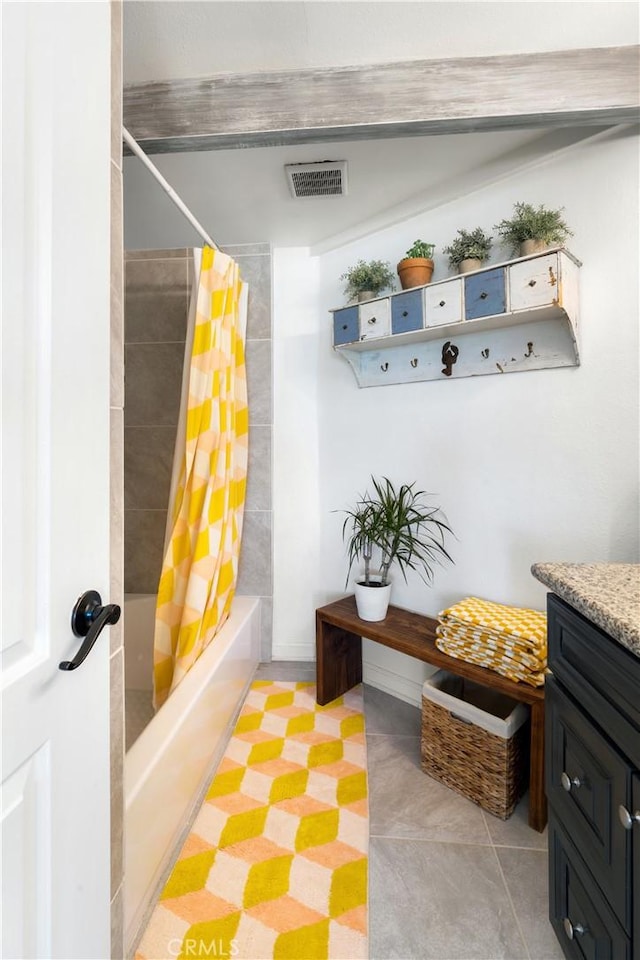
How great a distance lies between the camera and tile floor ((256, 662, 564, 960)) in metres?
1.11

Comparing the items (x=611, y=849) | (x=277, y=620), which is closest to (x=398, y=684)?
(x=277, y=620)

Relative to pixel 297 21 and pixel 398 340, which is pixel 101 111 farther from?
pixel 398 340

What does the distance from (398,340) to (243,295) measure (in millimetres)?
837

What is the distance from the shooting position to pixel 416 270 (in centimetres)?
183

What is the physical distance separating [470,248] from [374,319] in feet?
1.47

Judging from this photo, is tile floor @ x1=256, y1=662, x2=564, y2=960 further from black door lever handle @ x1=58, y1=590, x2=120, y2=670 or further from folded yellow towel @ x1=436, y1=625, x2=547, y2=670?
black door lever handle @ x1=58, y1=590, x2=120, y2=670

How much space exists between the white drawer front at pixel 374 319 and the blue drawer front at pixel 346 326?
0.03 metres

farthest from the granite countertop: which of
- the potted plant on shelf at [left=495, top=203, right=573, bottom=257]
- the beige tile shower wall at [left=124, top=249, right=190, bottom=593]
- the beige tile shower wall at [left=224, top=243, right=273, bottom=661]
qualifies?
the beige tile shower wall at [left=124, top=249, right=190, bottom=593]

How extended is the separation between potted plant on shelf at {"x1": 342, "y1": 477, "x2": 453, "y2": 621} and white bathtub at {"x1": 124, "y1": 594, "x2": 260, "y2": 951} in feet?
2.06

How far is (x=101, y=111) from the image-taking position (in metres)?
0.78

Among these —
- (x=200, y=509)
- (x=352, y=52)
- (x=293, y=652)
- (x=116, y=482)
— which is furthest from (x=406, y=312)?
(x=293, y=652)

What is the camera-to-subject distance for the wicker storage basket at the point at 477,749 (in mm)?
1474

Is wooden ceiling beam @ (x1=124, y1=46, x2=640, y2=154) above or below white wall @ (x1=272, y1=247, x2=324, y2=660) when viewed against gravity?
above

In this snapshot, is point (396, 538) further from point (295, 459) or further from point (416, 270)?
point (416, 270)
